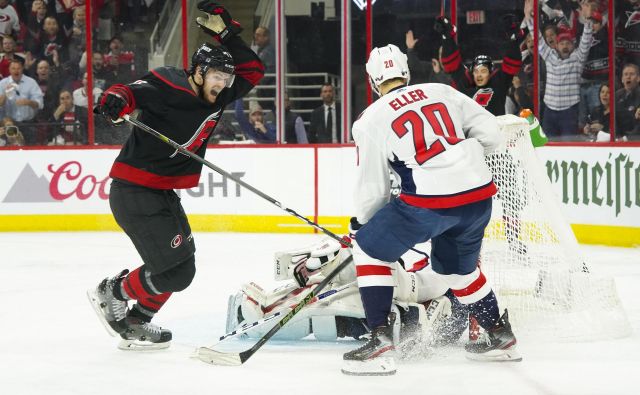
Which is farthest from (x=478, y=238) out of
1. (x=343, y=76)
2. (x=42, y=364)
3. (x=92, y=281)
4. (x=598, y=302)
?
(x=343, y=76)

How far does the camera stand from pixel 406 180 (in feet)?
10.0

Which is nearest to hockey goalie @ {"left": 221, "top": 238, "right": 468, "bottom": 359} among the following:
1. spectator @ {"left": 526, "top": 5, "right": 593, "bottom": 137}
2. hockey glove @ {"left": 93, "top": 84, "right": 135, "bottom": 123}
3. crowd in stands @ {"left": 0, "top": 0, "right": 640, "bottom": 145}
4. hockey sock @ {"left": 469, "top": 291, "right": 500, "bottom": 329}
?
hockey sock @ {"left": 469, "top": 291, "right": 500, "bottom": 329}

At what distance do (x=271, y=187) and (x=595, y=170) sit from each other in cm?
245

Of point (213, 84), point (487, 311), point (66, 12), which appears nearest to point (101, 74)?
point (66, 12)

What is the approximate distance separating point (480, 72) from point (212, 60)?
2.21 meters

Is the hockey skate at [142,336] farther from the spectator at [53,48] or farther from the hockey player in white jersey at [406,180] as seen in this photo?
the spectator at [53,48]

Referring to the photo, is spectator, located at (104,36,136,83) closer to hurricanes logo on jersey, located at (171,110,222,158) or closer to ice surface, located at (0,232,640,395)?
ice surface, located at (0,232,640,395)

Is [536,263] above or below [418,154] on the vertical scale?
below

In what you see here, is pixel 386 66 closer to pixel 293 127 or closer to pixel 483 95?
pixel 483 95

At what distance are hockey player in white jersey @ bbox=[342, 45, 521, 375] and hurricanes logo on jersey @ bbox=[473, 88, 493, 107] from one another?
6.88ft

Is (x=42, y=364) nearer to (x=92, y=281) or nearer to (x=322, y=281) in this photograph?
(x=322, y=281)

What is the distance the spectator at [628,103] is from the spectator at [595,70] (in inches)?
6.1

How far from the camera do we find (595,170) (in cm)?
661

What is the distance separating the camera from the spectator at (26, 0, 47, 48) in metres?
8.77
